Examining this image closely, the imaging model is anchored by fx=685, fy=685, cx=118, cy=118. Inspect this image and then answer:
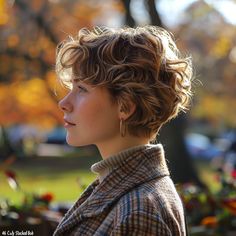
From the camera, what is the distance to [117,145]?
2285 millimetres

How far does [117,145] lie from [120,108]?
12 centimetres

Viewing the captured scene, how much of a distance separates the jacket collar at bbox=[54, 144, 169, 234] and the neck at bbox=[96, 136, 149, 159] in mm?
50

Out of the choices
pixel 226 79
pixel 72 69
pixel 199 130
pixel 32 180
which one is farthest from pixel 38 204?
pixel 199 130

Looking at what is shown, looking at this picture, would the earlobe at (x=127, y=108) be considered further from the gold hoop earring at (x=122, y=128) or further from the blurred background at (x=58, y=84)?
the blurred background at (x=58, y=84)

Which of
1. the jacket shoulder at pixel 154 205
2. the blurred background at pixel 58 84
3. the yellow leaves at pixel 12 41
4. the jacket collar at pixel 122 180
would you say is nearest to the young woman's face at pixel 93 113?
the jacket collar at pixel 122 180

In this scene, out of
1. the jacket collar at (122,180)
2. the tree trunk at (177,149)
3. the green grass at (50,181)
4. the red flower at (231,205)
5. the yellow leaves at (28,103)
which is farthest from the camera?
the yellow leaves at (28,103)

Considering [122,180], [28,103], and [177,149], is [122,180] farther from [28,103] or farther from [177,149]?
[28,103]

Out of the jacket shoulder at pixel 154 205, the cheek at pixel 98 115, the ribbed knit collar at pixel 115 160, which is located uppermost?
the cheek at pixel 98 115

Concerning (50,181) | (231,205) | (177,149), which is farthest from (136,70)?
(50,181)

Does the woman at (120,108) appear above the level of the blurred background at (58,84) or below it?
below

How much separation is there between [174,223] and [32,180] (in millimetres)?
19709

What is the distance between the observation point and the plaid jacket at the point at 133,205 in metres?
2.00

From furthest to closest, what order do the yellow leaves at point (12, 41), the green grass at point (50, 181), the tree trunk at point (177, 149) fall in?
the yellow leaves at point (12, 41), the green grass at point (50, 181), the tree trunk at point (177, 149)

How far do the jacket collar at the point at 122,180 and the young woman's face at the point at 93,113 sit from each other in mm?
126
